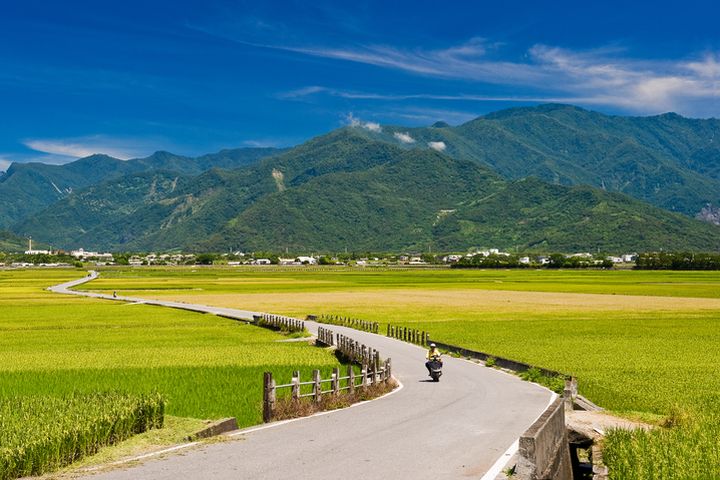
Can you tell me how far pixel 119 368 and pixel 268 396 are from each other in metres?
16.3

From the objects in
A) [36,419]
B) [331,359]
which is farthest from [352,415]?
[331,359]

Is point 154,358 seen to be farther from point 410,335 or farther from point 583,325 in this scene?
point 583,325

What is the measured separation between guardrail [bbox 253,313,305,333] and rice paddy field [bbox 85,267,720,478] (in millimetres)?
9690

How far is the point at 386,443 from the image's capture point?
16.8 metres

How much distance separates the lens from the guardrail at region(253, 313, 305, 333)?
55731mm

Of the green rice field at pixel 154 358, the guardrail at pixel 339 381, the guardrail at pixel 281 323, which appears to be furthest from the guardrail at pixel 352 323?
the guardrail at pixel 339 381

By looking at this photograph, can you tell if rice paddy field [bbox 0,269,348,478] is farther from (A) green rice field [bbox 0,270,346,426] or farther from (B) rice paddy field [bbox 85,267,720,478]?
(B) rice paddy field [bbox 85,267,720,478]

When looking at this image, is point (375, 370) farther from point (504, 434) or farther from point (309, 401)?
point (504, 434)

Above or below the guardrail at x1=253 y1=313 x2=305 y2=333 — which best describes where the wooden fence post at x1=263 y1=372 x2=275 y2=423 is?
above

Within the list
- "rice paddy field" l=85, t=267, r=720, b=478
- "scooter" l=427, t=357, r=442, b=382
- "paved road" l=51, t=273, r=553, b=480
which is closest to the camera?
"paved road" l=51, t=273, r=553, b=480

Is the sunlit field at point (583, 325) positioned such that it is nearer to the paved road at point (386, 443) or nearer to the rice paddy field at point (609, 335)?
the rice paddy field at point (609, 335)

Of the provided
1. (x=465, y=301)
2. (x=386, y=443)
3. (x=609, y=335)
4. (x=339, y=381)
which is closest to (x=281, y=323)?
(x=609, y=335)

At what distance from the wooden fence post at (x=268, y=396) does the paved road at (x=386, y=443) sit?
0.90 m

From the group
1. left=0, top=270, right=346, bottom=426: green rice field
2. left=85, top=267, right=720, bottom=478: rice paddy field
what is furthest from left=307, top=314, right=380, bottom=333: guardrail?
left=0, top=270, right=346, bottom=426: green rice field
